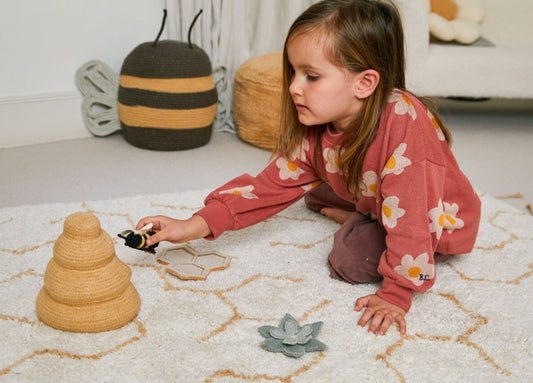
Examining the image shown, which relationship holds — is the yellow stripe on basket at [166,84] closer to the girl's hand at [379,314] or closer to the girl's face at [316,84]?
the girl's face at [316,84]

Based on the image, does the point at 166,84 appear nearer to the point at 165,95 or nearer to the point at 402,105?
the point at 165,95

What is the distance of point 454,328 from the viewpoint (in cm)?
91

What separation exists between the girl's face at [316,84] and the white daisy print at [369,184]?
0.13 m

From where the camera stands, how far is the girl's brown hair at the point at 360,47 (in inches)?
35.2

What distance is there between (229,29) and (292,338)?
148cm

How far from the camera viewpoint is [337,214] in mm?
1287

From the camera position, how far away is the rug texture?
31.0 inches

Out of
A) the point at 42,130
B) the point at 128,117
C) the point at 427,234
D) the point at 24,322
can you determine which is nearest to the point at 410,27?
the point at 128,117

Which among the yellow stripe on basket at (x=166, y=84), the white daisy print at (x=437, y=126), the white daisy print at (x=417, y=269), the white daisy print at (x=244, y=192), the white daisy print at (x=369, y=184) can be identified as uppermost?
the white daisy print at (x=437, y=126)

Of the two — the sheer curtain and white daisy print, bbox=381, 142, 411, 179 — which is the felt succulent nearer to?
white daisy print, bbox=381, 142, 411, 179

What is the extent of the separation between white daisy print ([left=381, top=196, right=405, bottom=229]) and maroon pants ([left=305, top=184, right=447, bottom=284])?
118mm

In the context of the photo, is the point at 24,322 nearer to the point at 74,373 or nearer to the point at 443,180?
the point at 74,373

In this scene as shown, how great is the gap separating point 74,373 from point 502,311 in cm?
72

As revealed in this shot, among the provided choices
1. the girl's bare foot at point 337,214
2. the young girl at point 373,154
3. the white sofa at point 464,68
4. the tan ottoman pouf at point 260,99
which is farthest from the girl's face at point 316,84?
the white sofa at point 464,68
